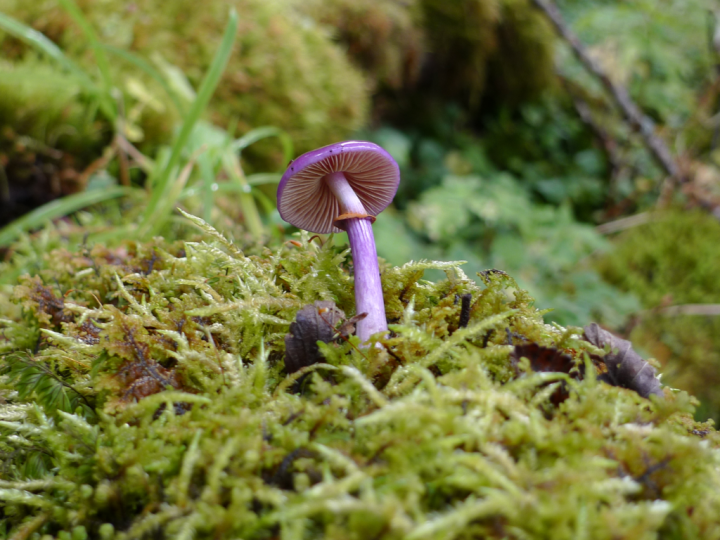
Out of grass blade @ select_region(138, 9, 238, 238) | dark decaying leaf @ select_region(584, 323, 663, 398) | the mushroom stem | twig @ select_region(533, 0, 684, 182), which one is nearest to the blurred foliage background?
grass blade @ select_region(138, 9, 238, 238)

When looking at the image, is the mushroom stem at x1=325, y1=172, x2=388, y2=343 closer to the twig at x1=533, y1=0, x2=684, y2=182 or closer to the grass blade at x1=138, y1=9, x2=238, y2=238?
the grass blade at x1=138, y1=9, x2=238, y2=238

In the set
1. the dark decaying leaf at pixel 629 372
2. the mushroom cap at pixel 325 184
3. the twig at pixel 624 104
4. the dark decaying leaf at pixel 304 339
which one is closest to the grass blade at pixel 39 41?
the mushroom cap at pixel 325 184

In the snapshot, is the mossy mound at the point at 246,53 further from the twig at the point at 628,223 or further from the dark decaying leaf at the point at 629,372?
the dark decaying leaf at the point at 629,372

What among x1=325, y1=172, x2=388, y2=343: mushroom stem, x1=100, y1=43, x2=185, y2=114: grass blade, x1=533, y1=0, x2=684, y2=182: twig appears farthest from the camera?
x1=533, y1=0, x2=684, y2=182: twig

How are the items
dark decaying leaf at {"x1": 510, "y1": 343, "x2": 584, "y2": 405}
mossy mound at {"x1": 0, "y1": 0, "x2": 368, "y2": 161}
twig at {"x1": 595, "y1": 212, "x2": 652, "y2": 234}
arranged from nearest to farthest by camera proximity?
dark decaying leaf at {"x1": 510, "y1": 343, "x2": 584, "y2": 405} → mossy mound at {"x1": 0, "y1": 0, "x2": 368, "y2": 161} → twig at {"x1": 595, "y1": 212, "x2": 652, "y2": 234}

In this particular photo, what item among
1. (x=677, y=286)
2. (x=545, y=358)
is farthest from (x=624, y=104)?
(x=545, y=358)

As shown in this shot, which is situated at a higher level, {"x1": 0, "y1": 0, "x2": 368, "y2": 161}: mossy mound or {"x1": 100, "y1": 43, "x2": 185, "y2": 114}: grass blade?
{"x1": 0, "y1": 0, "x2": 368, "y2": 161}: mossy mound

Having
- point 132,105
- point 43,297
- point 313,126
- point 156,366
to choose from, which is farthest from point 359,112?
point 156,366
